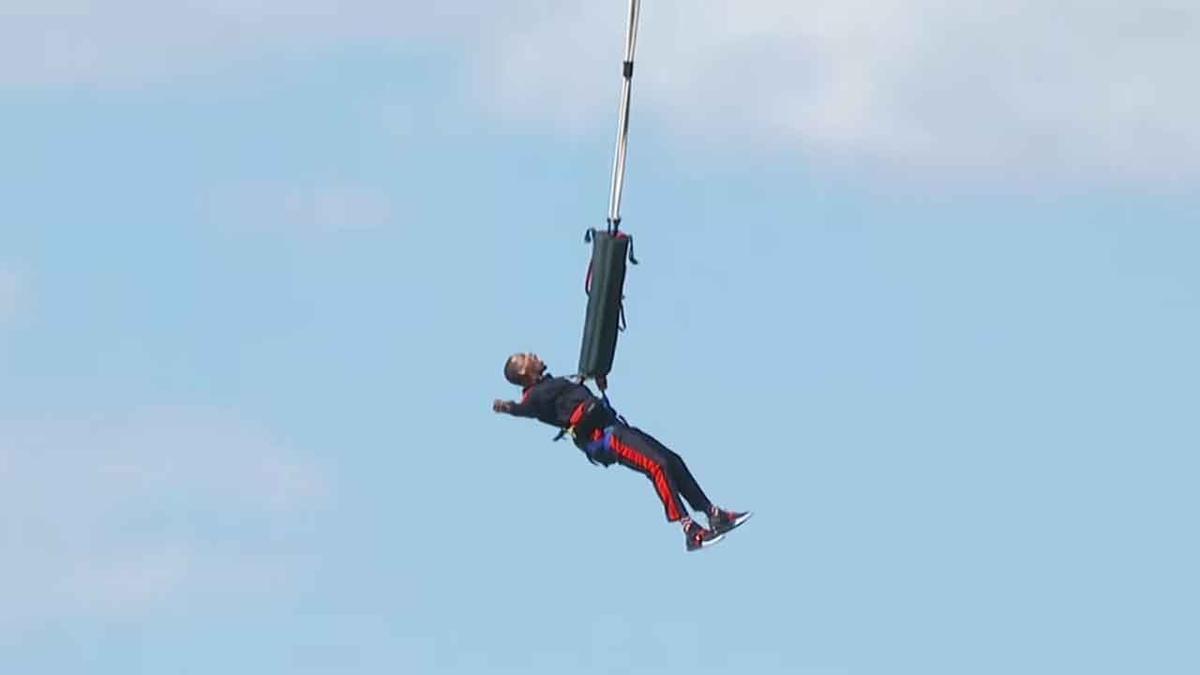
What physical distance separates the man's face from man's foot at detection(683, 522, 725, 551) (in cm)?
201

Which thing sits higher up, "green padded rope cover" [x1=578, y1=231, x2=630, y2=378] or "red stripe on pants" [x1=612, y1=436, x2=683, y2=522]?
"green padded rope cover" [x1=578, y1=231, x2=630, y2=378]

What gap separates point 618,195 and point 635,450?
3.06 meters

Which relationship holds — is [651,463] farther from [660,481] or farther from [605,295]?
[605,295]

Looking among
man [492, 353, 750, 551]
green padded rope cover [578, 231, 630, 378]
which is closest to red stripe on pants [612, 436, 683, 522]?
man [492, 353, 750, 551]

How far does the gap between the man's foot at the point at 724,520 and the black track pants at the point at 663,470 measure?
0.18 metres

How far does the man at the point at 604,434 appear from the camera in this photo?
71.5 feet

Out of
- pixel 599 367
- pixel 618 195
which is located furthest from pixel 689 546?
pixel 618 195

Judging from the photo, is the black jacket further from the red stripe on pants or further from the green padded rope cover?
the green padded rope cover

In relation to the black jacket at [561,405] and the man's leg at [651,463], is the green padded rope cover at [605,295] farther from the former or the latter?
the man's leg at [651,463]

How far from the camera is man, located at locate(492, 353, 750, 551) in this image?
21.8m

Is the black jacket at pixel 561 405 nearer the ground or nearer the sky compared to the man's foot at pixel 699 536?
nearer the sky

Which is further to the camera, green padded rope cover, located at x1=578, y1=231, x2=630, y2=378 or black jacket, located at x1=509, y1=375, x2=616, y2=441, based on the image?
black jacket, located at x1=509, y1=375, x2=616, y2=441

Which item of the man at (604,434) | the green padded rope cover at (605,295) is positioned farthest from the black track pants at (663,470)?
the green padded rope cover at (605,295)

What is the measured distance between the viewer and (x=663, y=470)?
Result: 71.6ft
